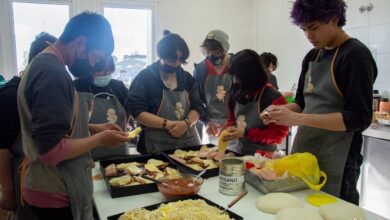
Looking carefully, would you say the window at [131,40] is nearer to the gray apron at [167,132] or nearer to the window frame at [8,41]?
the window frame at [8,41]

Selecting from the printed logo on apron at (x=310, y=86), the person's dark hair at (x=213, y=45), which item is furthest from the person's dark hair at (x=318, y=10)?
the person's dark hair at (x=213, y=45)

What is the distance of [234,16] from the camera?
188 inches

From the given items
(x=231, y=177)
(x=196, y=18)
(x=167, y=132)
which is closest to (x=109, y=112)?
(x=167, y=132)

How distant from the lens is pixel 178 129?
1.90 meters

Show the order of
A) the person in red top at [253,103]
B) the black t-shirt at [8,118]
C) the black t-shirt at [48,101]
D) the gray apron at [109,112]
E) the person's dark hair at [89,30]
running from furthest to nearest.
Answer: the gray apron at [109,112] < the person in red top at [253,103] < the black t-shirt at [8,118] < the person's dark hair at [89,30] < the black t-shirt at [48,101]

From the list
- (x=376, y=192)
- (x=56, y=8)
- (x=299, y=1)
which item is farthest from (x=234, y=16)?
(x=299, y=1)

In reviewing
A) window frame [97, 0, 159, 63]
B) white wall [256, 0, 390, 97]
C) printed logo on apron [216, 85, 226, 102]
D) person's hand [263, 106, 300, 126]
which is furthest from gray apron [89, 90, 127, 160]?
window frame [97, 0, 159, 63]

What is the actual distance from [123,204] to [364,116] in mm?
1054

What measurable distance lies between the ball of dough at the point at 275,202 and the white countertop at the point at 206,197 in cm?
2

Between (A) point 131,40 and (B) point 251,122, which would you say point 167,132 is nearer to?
(B) point 251,122

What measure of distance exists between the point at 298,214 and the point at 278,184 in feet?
0.83

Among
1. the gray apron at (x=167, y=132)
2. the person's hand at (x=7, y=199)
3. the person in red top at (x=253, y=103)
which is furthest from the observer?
the gray apron at (x=167, y=132)

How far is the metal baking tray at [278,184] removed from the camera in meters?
1.30

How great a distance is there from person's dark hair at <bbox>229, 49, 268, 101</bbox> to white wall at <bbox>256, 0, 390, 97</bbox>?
1.01 m
